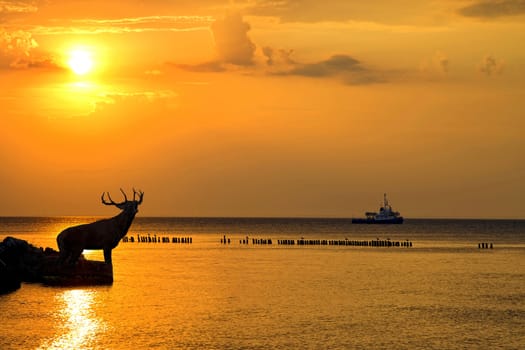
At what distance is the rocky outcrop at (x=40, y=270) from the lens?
5478 centimetres

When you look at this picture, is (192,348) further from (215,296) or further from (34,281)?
(34,281)

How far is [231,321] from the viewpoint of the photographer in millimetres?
42594

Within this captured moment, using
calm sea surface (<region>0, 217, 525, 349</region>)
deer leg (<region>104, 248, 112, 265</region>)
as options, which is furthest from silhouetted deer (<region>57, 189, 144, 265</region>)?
calm sea surface (<region>0, 217, 525, 349</region>)

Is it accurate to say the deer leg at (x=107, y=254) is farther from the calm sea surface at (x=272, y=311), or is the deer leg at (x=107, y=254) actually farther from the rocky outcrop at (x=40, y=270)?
the calm sea surface at (x=272, y=311)

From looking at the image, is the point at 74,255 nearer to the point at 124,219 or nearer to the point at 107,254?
the point at 107,254

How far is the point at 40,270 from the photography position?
58344mm

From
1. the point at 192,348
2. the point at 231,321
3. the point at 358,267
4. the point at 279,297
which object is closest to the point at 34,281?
the point at 279,297

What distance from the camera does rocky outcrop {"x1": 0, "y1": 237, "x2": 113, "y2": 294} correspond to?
54781mm

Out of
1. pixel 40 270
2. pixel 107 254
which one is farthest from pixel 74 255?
pixel 40 270

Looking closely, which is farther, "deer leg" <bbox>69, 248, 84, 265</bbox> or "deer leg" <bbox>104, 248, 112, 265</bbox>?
"deer leg" <bbox>69, 248, 84, 265</bbox>

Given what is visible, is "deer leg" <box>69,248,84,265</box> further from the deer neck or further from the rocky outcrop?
the deer neck

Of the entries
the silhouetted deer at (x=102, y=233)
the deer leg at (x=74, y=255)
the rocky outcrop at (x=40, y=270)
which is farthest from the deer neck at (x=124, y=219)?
the rocky outcrop at (x=40, y=270)

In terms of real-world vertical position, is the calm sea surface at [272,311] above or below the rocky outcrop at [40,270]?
below

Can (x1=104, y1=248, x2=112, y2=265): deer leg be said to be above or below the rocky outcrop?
above
